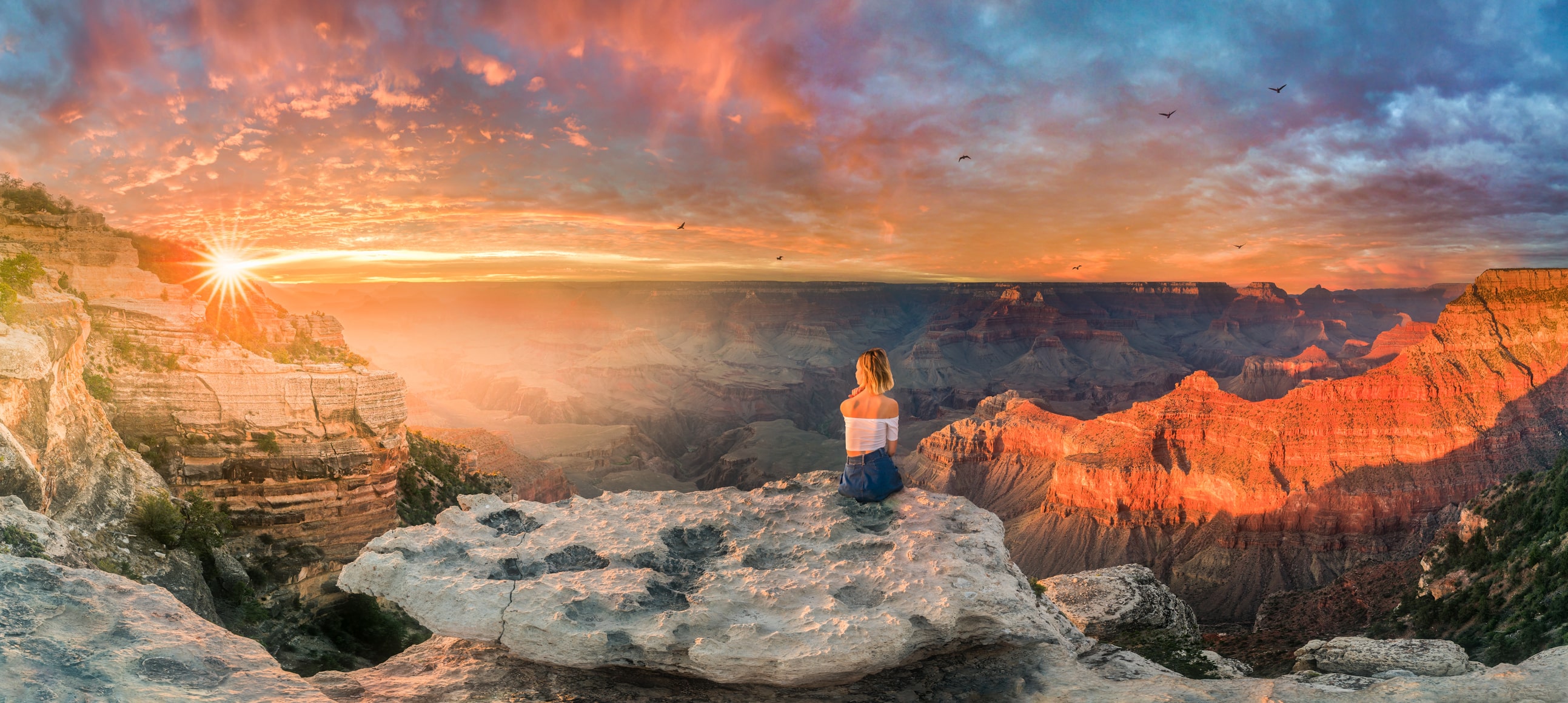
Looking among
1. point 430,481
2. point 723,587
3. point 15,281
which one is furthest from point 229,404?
point 723,587

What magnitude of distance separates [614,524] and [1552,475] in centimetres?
3566

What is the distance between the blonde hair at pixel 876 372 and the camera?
29.5ft

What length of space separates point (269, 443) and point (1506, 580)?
38973 millimetres

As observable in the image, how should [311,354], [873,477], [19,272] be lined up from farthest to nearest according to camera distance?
[311,354]
[19,272]
[873,477]

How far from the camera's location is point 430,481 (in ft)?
92.7

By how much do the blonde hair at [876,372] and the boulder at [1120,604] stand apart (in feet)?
61.3

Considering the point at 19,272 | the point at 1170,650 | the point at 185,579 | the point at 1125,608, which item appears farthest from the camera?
the point at 1125,608

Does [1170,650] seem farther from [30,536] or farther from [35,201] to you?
[35,201]

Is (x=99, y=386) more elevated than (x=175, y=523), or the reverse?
(x=99, y=386)

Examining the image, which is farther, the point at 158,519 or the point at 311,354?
the point at 311,354

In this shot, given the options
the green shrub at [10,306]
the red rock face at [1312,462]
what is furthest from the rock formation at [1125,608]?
the red rock face at [1312,462]

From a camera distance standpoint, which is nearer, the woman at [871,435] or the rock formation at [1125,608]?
the woman at [871,435]

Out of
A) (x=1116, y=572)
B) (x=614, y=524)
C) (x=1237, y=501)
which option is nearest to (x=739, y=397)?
(x=1237, y=501)

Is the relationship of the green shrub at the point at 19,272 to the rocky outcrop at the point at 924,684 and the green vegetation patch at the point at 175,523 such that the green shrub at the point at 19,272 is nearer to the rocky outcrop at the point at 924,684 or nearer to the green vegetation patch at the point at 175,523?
the green vegetation patch at the point at 175,523
